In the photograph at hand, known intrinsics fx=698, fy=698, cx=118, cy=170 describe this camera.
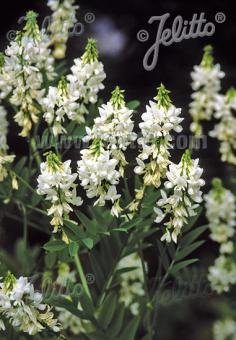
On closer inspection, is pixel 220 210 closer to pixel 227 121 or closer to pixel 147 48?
pixel 227 121

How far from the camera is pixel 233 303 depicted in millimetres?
2945

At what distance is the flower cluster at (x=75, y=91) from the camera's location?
76.0 inches

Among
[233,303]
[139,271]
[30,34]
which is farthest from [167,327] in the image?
[30,34]

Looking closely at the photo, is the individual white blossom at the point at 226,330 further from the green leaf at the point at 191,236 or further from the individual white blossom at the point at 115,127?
the individual white blossom at the point at 115,127

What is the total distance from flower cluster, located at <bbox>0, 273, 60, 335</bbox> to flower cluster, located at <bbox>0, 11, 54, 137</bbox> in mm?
535

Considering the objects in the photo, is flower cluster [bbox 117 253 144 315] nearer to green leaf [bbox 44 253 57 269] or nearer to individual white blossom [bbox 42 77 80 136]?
green leaf [bbox 44 253 57 269]

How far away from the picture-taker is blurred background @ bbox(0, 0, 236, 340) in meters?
3.73

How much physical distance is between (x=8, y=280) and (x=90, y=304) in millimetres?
364

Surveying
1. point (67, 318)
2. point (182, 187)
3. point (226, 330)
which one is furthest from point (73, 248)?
point (226, 330)

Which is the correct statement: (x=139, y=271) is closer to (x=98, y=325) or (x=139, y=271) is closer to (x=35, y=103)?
(x=98, y=325)

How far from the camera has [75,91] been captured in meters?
1.98

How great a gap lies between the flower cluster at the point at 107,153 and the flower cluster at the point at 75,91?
0.61 ft

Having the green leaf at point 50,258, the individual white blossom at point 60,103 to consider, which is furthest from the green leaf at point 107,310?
the individual white blossom at point 60,103

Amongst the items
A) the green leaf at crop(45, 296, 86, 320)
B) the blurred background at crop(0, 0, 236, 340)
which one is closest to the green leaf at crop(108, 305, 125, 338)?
the green leaf at crop(45, 296, 86, 320)
